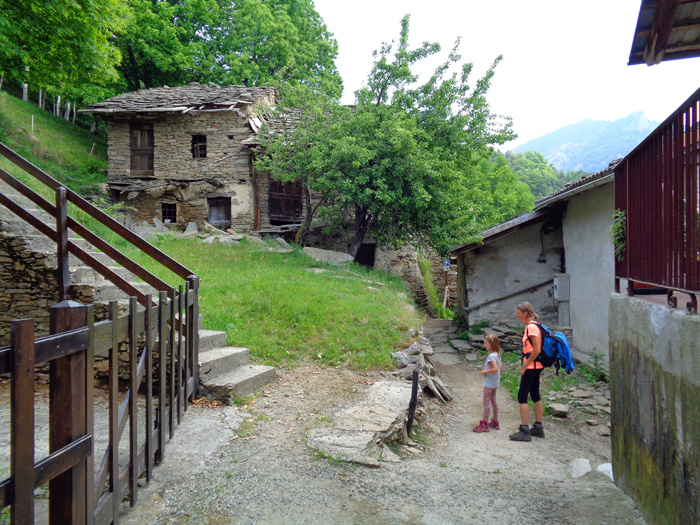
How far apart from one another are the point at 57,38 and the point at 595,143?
178 m

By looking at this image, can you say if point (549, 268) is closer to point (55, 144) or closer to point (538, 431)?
point (538, 431)

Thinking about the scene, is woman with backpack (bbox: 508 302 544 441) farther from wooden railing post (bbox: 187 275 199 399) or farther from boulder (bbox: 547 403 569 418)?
wooden railing post (bbox: 187 275 199 399)

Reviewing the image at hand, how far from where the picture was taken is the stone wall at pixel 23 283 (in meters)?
5.18

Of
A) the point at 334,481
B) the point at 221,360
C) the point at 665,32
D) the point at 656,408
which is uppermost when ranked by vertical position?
the point at 665,32

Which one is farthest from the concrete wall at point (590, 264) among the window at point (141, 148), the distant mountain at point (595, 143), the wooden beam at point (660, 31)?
A: the distant mountain at point (595, 143)

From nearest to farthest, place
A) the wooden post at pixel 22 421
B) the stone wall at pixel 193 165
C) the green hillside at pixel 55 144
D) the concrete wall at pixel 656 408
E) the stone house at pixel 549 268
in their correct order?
the wooden post at pixel 22 421, the concrete wall at pixel 656 408, the stone house at pixel 549 268, the green hillside at pixel 55 144, the stone wall at pixel 193 165

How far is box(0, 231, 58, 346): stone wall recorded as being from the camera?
204 inches

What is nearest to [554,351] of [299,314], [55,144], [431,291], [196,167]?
[299,314]

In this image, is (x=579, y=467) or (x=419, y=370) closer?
(x=579, y=467)

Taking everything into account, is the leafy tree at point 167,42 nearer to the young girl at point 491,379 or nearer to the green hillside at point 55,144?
the green hillside at point 55,144

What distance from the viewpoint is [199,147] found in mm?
18516

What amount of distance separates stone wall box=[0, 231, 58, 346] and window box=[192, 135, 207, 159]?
46.3 feet

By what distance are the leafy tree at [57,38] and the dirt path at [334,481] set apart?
788 centimetres

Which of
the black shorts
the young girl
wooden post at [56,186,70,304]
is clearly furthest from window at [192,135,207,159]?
the black shorts
